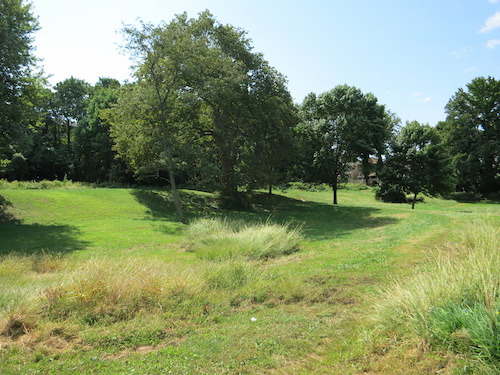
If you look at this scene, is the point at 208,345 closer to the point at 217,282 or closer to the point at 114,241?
the point at 217,282

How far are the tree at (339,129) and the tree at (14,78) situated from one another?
2149 centimetres

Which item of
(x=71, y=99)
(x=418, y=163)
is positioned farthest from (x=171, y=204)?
(x=71, y=99)

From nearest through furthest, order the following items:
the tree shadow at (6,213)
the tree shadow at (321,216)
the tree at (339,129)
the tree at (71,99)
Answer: the tree shadow at (6,213), the tree shadow at (321,216), the tree at (339,129), the tree at (71,99)

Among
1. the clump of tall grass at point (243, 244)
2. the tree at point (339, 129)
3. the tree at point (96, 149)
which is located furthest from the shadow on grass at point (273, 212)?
the tree at point (96, 149)

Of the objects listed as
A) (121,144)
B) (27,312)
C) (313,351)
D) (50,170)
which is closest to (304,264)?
(313,351)

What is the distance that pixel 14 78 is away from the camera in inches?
712

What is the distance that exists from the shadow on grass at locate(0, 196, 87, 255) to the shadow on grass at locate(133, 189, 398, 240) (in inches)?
273

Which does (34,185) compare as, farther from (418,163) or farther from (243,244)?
(418,163)

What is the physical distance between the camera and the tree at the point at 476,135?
5100cm

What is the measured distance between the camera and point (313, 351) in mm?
4605

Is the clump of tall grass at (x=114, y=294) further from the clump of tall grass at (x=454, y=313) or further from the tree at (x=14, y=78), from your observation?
the tree at (x=14, y=78)

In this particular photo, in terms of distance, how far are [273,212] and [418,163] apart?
567 inches

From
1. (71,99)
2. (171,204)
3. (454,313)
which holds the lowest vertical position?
(171,204)

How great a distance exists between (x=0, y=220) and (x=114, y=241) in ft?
29.9
